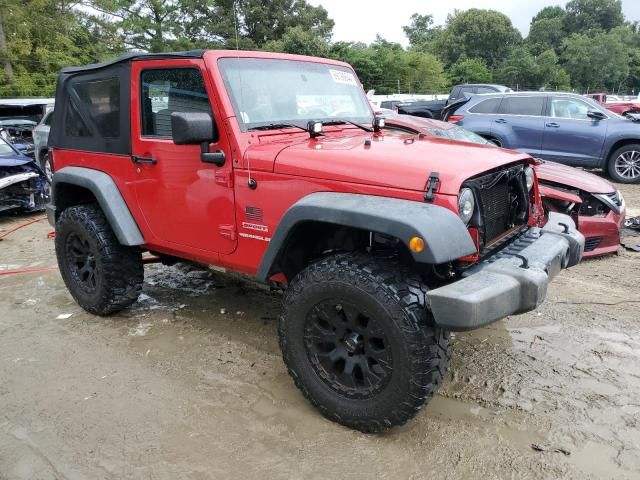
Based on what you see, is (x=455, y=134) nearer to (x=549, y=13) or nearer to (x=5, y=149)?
(x=5, y=149)

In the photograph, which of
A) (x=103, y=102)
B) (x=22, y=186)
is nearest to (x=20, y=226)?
(x=22, y=186)

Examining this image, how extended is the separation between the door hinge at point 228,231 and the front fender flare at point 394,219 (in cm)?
54

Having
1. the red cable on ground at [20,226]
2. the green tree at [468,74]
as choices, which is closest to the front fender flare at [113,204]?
the red cable on ground at [20,226]

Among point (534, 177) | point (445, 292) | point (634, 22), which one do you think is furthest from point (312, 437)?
point (634, 22)

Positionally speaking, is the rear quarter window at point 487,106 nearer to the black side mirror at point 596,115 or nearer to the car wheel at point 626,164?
the black side mirror at point 596,115

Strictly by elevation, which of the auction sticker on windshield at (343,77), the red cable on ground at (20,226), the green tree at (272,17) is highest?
the green tree at (272,17)

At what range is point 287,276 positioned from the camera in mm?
3062

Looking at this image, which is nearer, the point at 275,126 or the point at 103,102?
the point at 275,126

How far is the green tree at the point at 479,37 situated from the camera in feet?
200

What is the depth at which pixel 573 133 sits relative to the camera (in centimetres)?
945

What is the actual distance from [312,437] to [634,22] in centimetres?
10029

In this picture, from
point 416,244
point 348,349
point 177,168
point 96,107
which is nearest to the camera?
point 416,244

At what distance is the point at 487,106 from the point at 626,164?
8.79ft

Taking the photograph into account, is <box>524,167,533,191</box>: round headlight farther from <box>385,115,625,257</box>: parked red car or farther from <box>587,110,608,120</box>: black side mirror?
<box>587,110,608,120</box>: black side mirror
